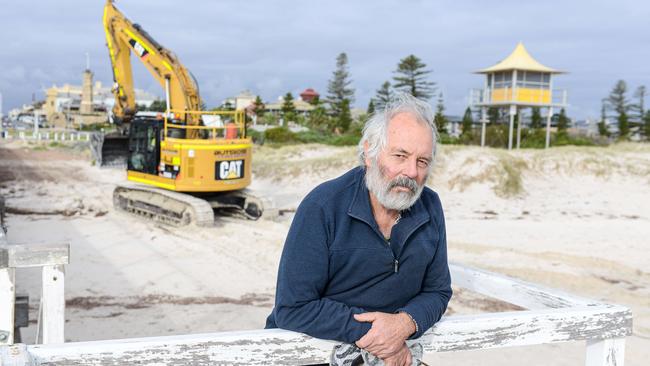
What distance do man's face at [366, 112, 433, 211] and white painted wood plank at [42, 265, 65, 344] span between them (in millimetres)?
1834

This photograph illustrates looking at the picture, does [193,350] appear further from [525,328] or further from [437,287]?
[525,328]

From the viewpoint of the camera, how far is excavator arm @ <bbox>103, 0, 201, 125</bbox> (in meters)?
14.4

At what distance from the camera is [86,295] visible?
829 cm

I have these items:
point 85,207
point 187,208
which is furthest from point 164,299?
point 85,207

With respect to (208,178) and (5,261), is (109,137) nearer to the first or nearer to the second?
(208,178)

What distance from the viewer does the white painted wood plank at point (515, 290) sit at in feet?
9.25

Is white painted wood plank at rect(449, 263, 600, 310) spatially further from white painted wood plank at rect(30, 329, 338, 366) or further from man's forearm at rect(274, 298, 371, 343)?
white painted wood plank at rect(30, 329, 338, 366)

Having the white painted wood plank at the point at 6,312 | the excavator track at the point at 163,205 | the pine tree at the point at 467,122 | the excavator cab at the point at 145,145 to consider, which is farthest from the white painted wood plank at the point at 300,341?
the pine tree at the point at 467,122

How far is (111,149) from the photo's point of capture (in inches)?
646

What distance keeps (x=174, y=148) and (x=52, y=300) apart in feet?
32.2

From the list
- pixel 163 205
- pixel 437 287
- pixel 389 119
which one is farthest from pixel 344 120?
pixel 389 119

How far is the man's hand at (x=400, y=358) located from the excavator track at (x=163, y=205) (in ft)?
34.2

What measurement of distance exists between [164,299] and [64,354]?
251 inches

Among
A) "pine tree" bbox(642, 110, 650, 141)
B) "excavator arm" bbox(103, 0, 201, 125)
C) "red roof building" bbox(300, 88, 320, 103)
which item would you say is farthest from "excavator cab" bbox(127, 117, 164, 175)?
"red roof building" bbox(300, 88, 320, 103)
